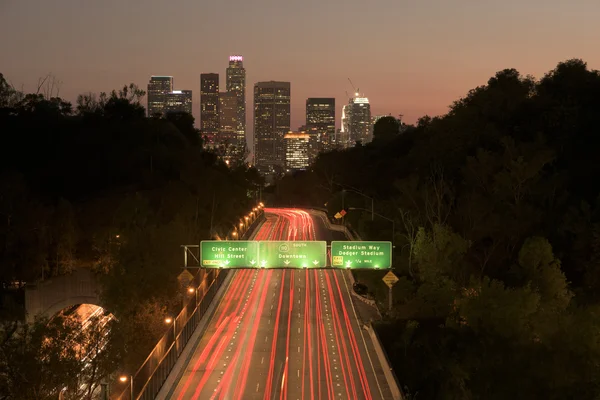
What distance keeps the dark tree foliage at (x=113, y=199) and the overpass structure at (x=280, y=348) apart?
432 centimetres

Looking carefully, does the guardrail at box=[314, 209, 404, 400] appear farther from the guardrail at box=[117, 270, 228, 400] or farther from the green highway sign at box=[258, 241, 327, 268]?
the guardrail at box=[117, 270, 228, 400]

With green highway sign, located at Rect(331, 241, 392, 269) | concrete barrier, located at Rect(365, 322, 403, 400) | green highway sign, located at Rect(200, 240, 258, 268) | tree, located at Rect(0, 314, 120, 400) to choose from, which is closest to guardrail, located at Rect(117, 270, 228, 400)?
tree, located at Rect(0, 314, 120, 400)

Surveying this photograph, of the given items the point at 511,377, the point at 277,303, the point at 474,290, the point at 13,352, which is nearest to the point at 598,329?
the point at 511,377

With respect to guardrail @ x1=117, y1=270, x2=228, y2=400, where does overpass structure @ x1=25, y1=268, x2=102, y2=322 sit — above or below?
below

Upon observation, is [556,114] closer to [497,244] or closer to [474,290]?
[497,244]

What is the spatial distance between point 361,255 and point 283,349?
6845 mm

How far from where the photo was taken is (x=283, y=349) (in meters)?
37.3

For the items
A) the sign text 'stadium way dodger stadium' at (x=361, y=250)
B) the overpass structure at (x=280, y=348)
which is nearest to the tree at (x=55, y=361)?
the overpass structure at (x=280, y=348)

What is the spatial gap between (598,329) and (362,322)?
1409 cm

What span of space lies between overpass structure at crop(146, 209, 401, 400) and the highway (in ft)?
0.15

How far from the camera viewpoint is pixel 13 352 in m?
24.0

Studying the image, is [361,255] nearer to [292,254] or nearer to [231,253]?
[292,254]

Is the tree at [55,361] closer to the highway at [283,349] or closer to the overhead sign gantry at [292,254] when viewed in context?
the highway at [283,349]

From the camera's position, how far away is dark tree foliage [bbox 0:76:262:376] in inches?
1668
